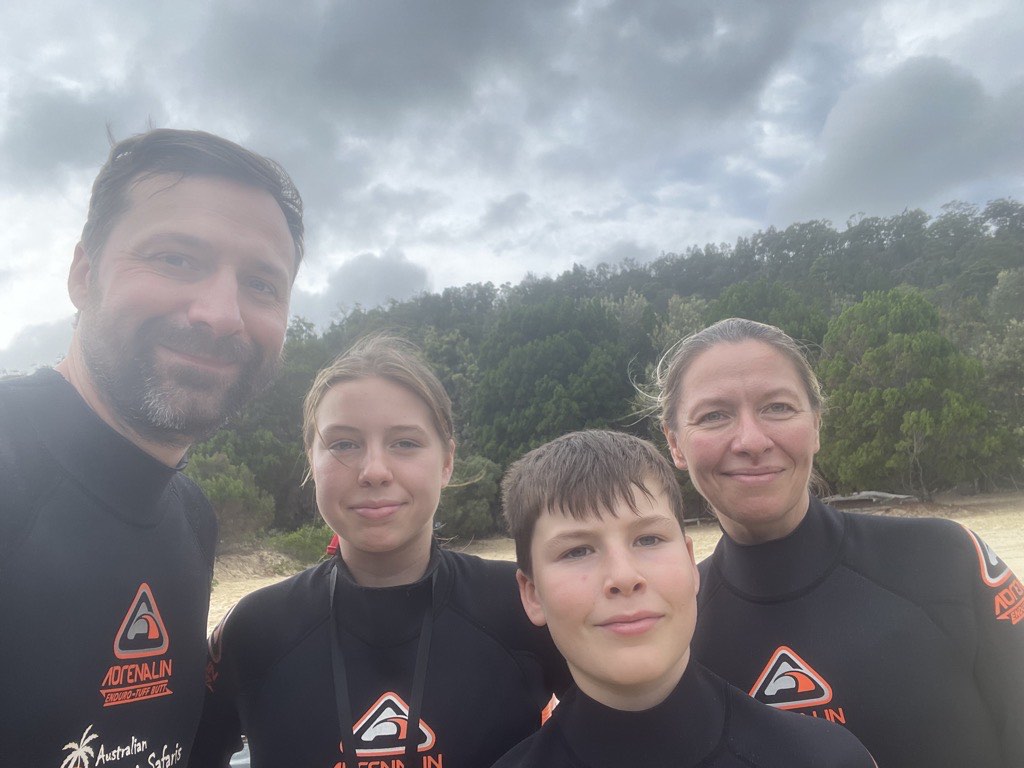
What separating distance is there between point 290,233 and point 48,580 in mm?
1400

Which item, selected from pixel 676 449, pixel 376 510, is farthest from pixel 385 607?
pixel 676 449

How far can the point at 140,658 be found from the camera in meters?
1.88

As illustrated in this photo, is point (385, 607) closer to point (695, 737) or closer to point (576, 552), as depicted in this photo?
point (576, 552)

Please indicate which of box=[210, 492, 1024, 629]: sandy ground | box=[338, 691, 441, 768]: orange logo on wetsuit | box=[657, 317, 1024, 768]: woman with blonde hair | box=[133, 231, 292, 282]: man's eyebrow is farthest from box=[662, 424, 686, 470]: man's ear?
box=[210, 492, 1024, 629]: sandy ground

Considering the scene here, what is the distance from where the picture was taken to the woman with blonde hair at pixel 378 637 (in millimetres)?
2080

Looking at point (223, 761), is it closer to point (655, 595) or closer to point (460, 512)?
point (655, 595)

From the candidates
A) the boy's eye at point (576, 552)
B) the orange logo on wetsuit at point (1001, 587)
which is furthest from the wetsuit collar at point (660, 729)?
the orange logo on wetsuit at point (1001, 587)

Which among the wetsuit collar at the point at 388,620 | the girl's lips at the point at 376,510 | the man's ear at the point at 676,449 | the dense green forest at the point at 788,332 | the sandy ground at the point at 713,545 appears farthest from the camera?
the dense green forest at the point at 788,332

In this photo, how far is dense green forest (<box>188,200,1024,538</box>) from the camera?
1975 centimetres

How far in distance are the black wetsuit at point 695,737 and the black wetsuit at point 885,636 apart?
0.40 m

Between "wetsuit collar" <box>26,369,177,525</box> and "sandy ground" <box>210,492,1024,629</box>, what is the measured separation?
363 inches

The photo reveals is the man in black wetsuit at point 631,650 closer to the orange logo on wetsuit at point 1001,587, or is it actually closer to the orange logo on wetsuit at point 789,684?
the orange logo on wetsuit at point 789,684

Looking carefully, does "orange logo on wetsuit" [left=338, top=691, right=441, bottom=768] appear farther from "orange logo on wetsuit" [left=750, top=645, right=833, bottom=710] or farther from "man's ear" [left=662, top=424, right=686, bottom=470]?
"man's ear" [left=662, top=424, right=686, bottom=470]

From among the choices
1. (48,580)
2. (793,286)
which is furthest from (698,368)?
(793,286)
